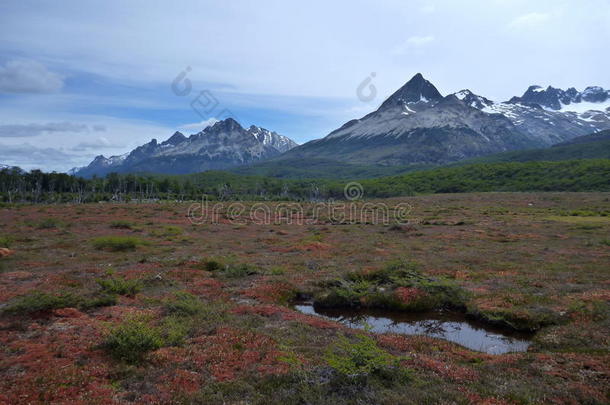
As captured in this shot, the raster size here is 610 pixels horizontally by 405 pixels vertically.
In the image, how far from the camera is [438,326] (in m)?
18.4

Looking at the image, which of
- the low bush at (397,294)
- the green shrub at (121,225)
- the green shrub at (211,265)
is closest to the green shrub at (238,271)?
the green shrub at (211,265)

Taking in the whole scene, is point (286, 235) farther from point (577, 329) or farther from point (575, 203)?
point (575, 203)

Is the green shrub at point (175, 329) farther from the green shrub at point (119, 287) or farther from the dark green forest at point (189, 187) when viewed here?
the dark green forest at point (189, 187)

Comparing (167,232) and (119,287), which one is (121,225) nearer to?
(167,232)

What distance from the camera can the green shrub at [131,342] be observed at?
12.9 m

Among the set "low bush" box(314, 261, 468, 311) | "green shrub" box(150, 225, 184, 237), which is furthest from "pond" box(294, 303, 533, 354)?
"green shrub" box(150, 225, 184, 237)

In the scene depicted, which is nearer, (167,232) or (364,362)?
(364,362)

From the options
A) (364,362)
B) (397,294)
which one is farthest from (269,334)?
(397,294)

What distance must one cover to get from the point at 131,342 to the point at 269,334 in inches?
206

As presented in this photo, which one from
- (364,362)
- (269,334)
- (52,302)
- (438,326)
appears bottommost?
(438,326)

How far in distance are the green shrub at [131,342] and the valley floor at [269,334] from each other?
0.04m

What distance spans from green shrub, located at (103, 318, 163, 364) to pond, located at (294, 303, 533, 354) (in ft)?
27.3

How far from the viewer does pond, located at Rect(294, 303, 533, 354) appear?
1620 centimetres

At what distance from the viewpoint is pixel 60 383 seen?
10.9m
